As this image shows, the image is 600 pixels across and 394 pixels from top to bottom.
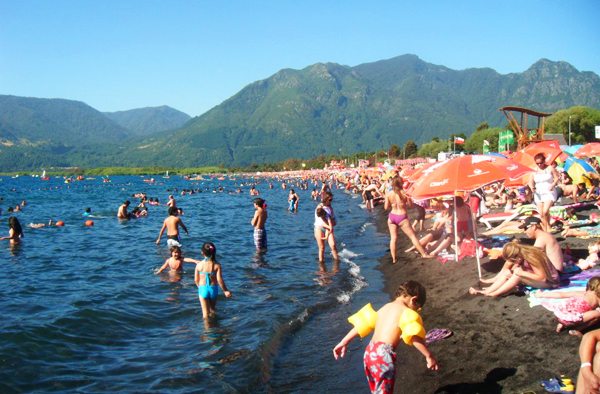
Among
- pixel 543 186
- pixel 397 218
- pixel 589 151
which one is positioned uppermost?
pixel 589 151

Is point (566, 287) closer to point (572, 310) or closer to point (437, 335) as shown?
point (572, 310)

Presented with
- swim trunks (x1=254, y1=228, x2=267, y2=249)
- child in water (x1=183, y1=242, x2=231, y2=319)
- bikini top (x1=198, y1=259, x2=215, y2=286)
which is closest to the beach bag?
child in water (x1=183, y1=242, x2=231, y2=319)

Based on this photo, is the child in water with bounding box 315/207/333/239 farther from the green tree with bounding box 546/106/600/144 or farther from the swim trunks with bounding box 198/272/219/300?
the green tree with bounding box 546/106/600/144

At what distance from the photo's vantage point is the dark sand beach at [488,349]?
16.1 ft

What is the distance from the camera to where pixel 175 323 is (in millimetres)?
8570

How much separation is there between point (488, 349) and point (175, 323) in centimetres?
518

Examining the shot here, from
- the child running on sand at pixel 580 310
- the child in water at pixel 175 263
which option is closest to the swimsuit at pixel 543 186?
the child running on sand at pixel 580 310

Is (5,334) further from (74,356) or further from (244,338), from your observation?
(244,338)

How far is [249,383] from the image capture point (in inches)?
238

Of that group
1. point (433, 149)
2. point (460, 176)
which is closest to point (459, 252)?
point (460, 176)

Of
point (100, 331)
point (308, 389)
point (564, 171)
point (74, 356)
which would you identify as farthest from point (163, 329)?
point (564, 171)

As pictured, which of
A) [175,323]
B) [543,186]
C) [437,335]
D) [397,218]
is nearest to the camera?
[437,335]

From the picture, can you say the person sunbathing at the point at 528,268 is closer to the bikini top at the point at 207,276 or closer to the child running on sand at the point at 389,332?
the child running on sand at the point at 389,332

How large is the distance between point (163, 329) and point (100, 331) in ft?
3.34
